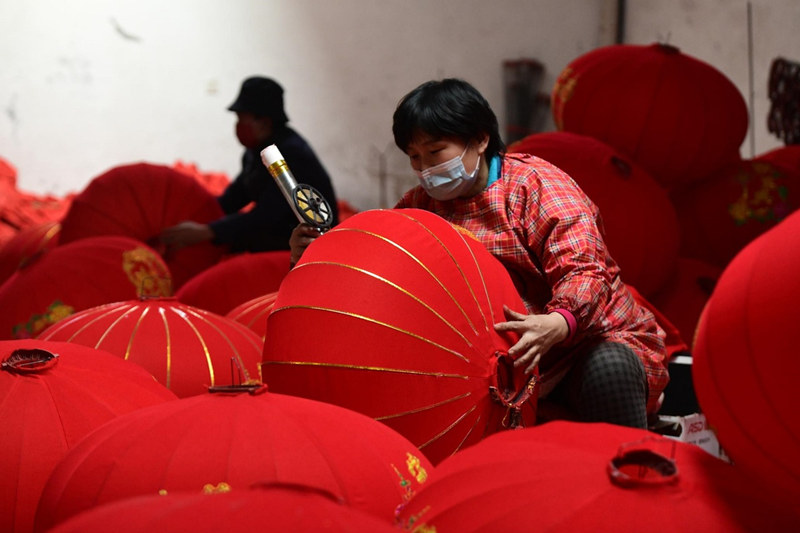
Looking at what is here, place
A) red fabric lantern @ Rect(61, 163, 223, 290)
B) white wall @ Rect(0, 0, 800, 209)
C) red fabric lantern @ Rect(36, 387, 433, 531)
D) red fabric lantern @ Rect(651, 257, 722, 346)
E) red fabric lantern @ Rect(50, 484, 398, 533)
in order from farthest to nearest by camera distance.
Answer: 1. white wall @ Rect(0, 0, 800, 209)
2. red fabric lantern @ Rect(61, 163, 223, 290)
3. red fabric lantern @ Rect(651, 257, 722, 346)
4. red fabric lantern @ Rect(36, 387, 433, 531)
5. red fabric lantern @ Rect(50, 484, 398, 533)

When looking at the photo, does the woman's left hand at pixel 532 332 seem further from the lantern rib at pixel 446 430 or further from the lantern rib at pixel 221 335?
the lantern rib at pixel 221 335

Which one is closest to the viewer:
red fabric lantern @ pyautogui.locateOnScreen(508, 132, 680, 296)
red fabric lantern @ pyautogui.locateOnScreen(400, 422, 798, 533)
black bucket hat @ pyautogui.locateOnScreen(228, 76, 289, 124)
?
red fabric lantern @ pyautogui.locateOnScreen(400, 422, 798, 533)

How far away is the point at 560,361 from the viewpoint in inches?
104

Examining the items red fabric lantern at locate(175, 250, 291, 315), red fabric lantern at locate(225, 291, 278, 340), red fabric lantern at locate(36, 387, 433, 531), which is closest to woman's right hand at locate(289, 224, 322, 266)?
red fabric lantern at locate(225, 291, 278, 340)

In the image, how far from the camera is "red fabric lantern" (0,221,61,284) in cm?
443

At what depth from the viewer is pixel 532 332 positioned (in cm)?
230

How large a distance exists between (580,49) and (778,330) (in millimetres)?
6680

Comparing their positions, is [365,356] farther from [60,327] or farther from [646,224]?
[646,224]

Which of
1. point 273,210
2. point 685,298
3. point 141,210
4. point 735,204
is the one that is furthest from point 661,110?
point 141,210

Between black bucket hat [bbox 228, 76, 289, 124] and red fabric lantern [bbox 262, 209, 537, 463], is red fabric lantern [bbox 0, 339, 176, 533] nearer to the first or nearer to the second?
red fabric lantern [bbox 262, 209, 537, 463]

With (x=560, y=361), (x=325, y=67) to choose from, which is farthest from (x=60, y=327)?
(x=325, y=67)

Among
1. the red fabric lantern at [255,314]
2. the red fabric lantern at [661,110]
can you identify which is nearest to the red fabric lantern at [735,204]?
the red fabric lantern at [661,110]

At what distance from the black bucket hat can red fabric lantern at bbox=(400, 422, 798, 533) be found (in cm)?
325

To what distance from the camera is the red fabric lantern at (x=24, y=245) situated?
4.43m
